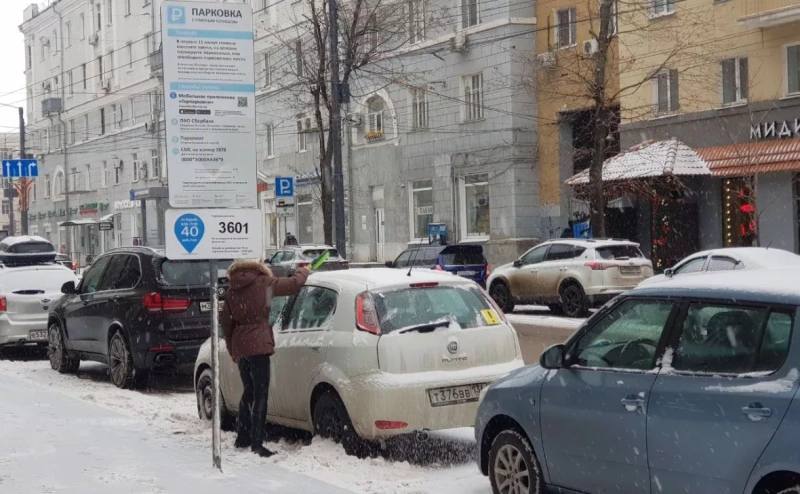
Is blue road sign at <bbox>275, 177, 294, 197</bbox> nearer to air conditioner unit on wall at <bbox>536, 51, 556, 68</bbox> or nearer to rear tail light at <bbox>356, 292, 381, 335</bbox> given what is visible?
air conditioner unit on wall at <bbox>536, 51, 556, 68</bbox>

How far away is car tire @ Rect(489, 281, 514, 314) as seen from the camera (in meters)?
24.0

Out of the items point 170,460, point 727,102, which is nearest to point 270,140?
point 727,102

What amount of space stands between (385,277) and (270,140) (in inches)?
1664

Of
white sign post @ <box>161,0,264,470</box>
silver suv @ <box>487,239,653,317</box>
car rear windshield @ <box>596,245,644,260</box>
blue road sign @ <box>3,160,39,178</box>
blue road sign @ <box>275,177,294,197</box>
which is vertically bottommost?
silver suv @ <box>487,239,653,317</box>

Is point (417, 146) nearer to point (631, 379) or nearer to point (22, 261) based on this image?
point (22, 261)

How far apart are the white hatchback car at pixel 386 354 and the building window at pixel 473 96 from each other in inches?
1140

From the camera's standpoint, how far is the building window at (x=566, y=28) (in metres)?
35.0

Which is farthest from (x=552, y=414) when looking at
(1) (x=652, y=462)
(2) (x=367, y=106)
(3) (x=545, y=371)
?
(2) (x=367, y=106)

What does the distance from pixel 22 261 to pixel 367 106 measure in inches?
879

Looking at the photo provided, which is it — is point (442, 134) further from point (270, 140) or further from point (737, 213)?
point (270, 140)

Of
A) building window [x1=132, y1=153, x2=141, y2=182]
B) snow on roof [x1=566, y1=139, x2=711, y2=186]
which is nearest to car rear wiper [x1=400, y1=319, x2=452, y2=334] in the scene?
snow on roof [x1=566, y1=139, x2=711, y2=186]

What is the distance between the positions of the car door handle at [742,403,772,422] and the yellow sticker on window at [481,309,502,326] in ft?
11.6

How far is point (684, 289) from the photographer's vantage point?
5.88 meters

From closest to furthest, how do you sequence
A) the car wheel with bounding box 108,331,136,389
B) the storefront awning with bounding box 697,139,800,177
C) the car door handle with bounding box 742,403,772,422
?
1. the car door handle with bounding box 742,403,772,422
2. the car wheel with bounding box 108,331,136,389
3. the storefront awning with bounding box 697,139,800,177
